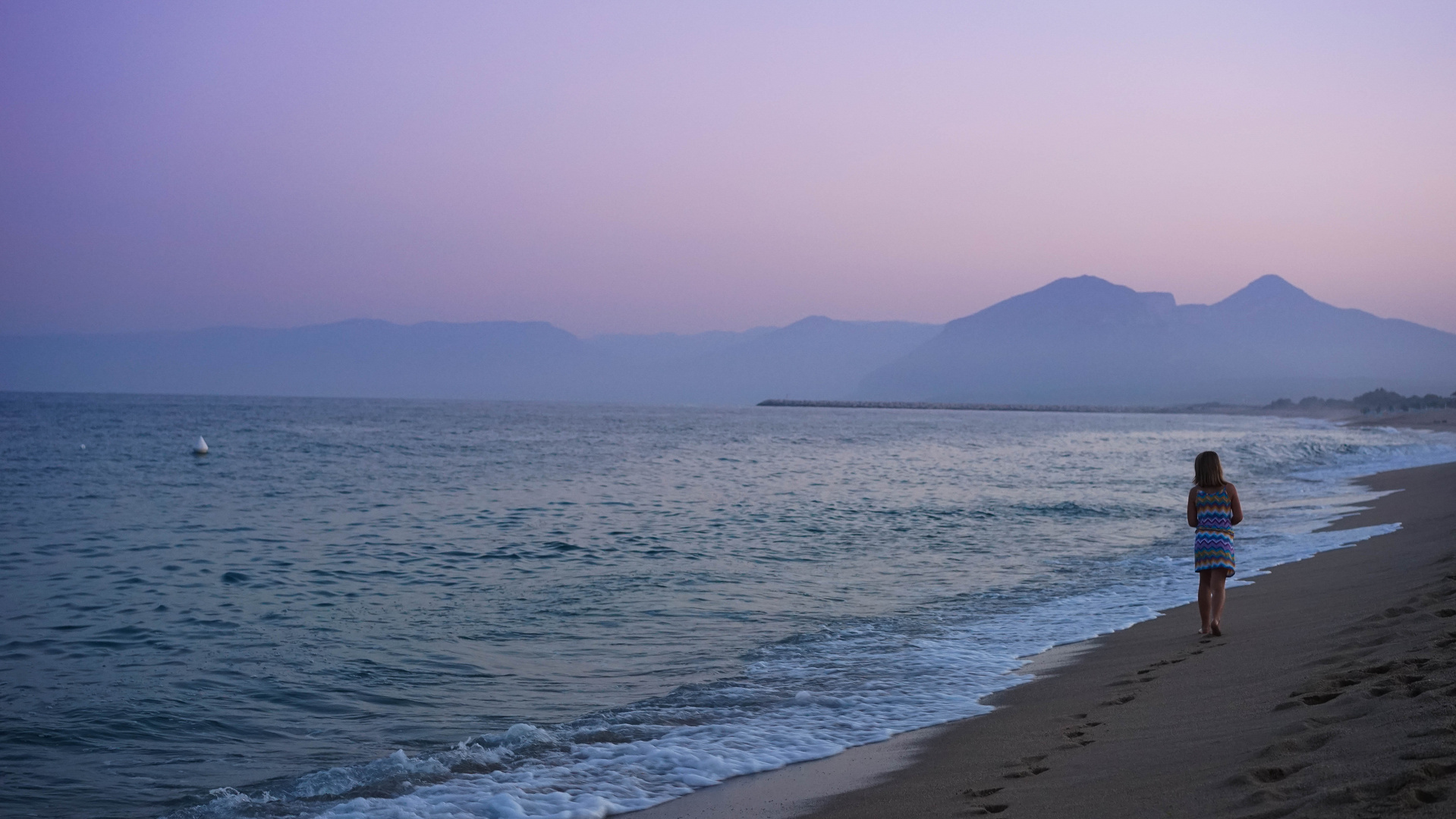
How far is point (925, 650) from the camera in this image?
348 inches

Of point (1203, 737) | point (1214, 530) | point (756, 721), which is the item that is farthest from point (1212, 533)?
point (756, 721)

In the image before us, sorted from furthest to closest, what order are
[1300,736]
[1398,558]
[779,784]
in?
[1398,558], [779,784], [1300,736]

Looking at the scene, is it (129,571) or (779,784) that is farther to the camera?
(129,571)

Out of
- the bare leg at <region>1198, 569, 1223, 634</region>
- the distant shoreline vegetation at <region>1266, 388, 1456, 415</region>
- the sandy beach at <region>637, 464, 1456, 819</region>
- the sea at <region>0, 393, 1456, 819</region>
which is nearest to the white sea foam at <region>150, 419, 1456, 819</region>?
the sea at <region>0, 393, 1456, 819</region>

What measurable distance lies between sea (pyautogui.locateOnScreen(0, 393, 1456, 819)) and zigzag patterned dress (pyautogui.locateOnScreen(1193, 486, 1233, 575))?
168cm

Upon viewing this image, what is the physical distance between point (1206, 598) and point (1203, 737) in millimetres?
3732

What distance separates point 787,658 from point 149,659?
19.8ft

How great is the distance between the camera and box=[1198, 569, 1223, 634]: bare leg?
26.9 ft

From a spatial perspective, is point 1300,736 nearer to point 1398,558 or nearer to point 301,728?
point 301,728

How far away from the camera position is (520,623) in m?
10.2

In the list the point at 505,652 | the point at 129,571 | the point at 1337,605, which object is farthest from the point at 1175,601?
the point at 129,571

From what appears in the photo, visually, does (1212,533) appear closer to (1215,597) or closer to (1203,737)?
(1215,597)

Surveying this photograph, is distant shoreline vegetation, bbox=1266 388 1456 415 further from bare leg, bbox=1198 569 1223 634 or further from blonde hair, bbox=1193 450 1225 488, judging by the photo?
bare leg, bbox=1198 569 1223 634

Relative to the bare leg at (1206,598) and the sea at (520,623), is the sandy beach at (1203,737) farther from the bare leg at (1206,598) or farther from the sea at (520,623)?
the sea at (520,623)
